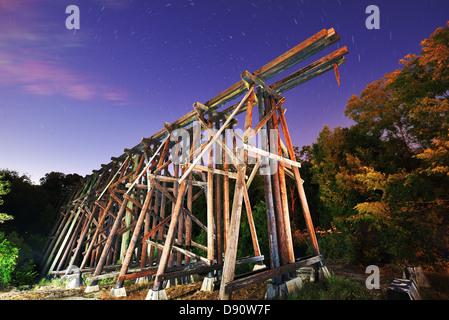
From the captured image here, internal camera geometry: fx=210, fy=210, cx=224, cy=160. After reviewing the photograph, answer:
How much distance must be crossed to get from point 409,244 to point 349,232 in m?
3.22

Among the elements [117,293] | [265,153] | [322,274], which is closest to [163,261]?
[117,293]

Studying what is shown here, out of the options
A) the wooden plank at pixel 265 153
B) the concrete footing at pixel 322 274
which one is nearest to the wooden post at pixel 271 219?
the wooden plank at pixel 265 153

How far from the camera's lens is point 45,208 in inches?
697

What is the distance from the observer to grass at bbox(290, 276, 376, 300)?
3.90m

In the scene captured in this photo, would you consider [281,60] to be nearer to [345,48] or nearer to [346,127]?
[345,48]

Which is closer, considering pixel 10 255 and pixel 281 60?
pixel 281 60

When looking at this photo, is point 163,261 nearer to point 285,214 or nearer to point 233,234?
point 233,234

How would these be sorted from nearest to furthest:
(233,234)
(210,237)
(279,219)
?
1. (233,234)
2. (279,219)
3. (210,237)

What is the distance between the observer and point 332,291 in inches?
162

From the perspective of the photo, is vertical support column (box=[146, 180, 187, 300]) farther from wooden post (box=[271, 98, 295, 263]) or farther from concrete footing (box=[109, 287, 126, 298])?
wooden post (box=[271, 98, 295, 263])

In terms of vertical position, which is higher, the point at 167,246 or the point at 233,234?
the point at 233,234

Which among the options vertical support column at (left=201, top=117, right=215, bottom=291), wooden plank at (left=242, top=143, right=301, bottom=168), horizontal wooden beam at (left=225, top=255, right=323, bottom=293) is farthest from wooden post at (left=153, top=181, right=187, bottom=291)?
wooden plank at (left=242, top=143, right=301, bottom=168)

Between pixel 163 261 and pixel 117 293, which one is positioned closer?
pixel 163 261
